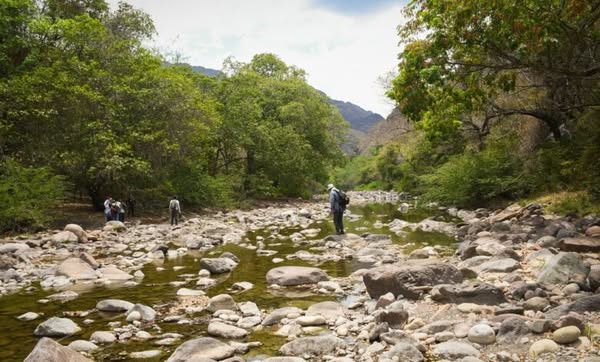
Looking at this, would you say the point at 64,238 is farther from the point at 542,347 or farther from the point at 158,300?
the point at 542,347

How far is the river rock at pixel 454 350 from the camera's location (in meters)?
4.71

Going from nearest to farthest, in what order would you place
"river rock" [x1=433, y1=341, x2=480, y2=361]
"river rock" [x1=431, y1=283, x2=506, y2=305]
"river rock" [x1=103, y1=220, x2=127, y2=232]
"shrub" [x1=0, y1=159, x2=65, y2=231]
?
"river rock" [x1=433, y1=341, x2=480, y2=361] < "river rock" [x1=431, y1=283, x2=506, y2=305] < "shrub" [x1=0, y1=159, x2=65, y2=231] < "river rock" [x1=103, y1=220, x2=127, y2=232]

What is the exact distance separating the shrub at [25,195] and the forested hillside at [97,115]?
0.04 metres

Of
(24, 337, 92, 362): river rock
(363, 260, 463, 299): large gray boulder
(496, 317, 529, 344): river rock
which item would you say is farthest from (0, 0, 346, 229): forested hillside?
(496, 317, 529, 344): river rock

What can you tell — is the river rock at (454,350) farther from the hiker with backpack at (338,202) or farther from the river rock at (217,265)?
the hiker with backpack at (338,202)

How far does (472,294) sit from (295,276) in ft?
11.9

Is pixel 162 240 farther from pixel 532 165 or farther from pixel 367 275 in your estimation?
pixel 532 165

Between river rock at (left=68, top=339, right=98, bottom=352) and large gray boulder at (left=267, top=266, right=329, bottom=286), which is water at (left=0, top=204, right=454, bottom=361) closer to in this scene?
river rock at (left=68, top=339, right=98, bottom=352)

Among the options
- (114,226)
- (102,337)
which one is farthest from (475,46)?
(114,226)

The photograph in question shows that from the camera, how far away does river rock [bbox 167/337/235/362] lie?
16.5ft

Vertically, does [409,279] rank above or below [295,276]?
above

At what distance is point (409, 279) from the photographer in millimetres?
7352

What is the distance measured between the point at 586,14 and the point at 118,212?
19.4 m

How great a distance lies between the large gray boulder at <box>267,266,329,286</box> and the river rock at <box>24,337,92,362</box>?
4.71 metres
